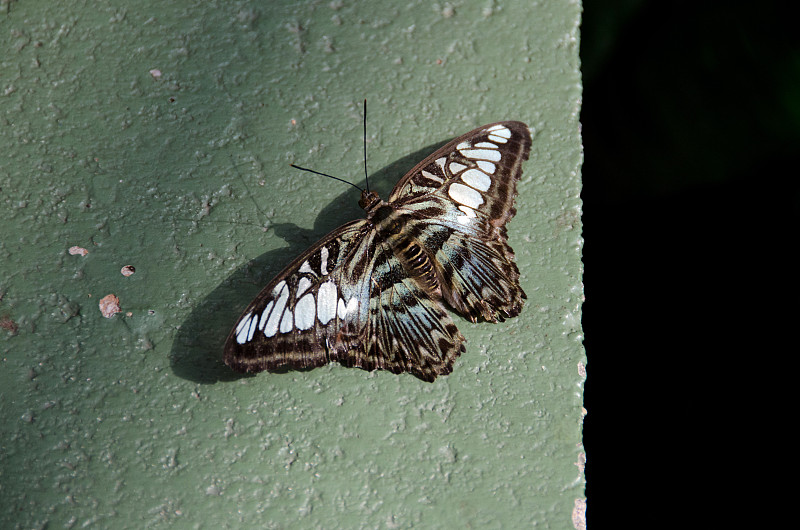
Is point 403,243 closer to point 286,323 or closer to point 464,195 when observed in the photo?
point 464,195

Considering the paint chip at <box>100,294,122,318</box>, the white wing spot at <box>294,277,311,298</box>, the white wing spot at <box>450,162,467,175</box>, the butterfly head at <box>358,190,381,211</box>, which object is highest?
the white wing spot at <box>450,162,467,175</box>

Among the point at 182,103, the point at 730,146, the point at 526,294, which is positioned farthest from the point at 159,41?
the point at 730,146

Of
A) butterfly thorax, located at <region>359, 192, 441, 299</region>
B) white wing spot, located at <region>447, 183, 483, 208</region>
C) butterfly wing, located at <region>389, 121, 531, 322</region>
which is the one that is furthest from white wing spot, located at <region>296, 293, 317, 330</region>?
white wing spot, located at <region>447, 183, 483, 208</region>

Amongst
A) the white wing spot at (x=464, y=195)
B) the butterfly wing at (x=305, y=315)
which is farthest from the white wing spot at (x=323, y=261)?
the white wing spot at (x=464, y=195)

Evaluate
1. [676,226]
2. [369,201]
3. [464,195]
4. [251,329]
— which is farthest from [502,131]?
[676,226]

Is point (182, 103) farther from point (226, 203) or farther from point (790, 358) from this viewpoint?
point (790, 358)

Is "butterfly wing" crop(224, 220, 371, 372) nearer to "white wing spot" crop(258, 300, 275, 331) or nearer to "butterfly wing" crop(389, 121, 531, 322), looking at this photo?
"white wing spot" crop(258, 300, 275, 331)
